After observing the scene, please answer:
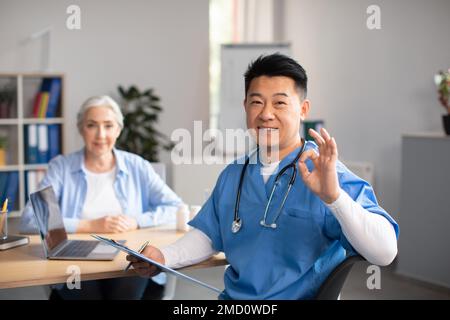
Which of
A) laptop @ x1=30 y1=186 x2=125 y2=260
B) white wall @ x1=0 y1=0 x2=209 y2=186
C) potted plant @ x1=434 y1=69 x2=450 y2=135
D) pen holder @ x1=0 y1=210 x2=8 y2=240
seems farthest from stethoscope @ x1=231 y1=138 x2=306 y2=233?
white wall @ x1=0 y1=0 x2=209 y2=186

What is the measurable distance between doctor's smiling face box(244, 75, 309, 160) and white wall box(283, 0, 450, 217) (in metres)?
2.69

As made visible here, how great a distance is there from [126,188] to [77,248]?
641mm

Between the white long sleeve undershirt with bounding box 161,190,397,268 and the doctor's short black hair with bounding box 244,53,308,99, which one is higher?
the doctor's short black hair with bounding box 244,53,308,99

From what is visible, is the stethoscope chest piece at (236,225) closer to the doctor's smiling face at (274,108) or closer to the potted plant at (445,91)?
the doctor's smiling face at (274,108)

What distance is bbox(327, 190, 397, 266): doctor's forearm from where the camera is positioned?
1.56m

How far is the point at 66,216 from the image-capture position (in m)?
2.69

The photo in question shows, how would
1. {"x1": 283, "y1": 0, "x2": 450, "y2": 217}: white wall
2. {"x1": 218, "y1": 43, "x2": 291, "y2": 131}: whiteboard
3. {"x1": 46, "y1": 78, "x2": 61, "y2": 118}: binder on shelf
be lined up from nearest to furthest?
{"x1": 283, "y1": 0, "x2": 450, "y2": 217}: white wall < {"x1": 46, "y1": 78, "x2": 61, "y2": 118}: binder on shelf < {"x1": 218, "y1": 43, "x2": 291, "y2": 131}: whiteboard

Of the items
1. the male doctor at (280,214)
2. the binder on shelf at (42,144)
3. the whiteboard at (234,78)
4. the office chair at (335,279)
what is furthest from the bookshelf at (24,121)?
the office chair at (335,279)

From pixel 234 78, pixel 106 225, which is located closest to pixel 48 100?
pixel 234 78

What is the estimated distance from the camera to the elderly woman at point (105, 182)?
2697 mm

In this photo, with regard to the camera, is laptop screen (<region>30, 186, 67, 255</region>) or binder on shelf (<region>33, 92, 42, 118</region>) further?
binder on shelf (<region>33, 92, 42, 118</region>)

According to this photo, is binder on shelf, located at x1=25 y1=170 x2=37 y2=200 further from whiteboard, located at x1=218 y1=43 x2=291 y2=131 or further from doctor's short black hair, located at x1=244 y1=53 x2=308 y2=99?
doctor's short black hair, located at x1=244 y1=53 x2=308 y2=99

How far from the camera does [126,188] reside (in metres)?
2.80
